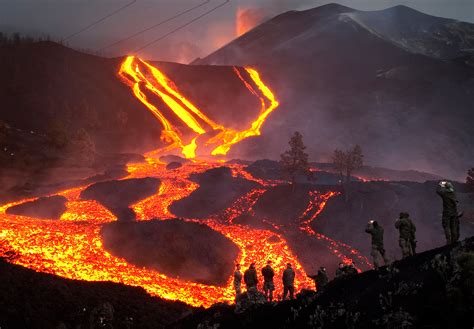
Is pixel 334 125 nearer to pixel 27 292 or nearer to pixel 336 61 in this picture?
pixel 336 61

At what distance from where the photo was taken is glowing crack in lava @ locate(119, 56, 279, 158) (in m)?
110

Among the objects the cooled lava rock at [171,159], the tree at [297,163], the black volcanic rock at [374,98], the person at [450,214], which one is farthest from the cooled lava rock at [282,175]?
the person at [450,214]

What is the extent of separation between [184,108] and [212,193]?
2734 inches

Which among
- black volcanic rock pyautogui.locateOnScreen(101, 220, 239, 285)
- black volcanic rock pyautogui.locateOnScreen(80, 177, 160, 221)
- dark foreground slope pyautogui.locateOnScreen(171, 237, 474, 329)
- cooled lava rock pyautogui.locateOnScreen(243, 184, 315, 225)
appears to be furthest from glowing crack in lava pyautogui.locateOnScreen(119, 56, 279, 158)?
dark foreground slope pyautogui.locateOnScreen(171, 237, 474, 329)

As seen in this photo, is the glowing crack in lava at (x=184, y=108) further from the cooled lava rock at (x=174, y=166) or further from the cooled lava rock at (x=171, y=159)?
the cooled lava rock at (x=174, y=166)

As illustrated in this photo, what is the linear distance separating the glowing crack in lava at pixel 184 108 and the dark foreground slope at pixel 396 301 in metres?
88.5

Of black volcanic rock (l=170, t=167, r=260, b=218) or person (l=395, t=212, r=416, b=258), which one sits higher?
black volcanic rock (l=170, t=167, r=260, b=218)

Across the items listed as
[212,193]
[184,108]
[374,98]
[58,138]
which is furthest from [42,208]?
[374,98]

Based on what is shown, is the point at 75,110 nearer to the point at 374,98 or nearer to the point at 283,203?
the point at 283,203

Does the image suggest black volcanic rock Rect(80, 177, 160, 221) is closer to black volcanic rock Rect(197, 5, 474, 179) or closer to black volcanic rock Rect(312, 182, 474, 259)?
black volcanic rock Rect(312, 182, 474, 259)

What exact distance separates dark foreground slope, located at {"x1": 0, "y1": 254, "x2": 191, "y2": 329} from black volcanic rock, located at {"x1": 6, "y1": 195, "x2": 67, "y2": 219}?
22.5 meters

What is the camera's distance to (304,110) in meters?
122

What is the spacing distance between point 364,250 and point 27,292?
31.8m

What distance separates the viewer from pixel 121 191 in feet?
207
